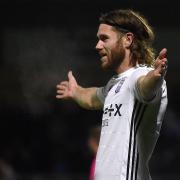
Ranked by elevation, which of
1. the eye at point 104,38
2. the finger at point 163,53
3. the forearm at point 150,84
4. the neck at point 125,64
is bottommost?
the forearm at point 150,84

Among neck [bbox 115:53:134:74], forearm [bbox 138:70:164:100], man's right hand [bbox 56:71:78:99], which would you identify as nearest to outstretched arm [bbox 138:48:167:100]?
forearm [bbox 138:70:164:100]

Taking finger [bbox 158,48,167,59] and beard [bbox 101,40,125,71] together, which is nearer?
finger [bbox 158,48,167,59]

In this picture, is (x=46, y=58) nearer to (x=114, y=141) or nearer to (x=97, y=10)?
(x=97, y=10)

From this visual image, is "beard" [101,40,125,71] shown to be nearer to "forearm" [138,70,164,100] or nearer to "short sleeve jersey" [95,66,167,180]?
"short sleeve jersey" [95,66,167,180]

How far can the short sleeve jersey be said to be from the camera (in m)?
4.77

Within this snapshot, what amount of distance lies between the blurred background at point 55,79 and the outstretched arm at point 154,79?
18.1ft

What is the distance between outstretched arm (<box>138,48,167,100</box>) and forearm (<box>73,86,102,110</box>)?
94 cm

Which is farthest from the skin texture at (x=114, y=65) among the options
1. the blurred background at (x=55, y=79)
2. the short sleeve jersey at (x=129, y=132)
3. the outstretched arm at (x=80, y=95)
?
the blurred background at (x=55, y=79)

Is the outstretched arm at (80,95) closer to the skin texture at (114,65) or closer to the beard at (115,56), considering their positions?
the skin texture at (114,65)

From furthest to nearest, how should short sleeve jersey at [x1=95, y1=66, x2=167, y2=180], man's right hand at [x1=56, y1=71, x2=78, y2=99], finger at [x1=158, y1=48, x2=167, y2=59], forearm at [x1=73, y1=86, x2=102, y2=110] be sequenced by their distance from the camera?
man's right hand at [x1=56, y1=71, x2=78, y2=99]
forearm at [x1=73, y1=86, x2=102, y2=110]
short sleeve jersey at [x1=95, y1=66, x2=167, y2=180]
finger at [x1=158, y1=48, x2=167, y2=59]

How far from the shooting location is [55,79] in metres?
10.7

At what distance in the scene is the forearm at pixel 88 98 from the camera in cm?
559

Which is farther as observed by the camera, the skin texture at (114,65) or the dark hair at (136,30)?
the dark hair at (136,30)

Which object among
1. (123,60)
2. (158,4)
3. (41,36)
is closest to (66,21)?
(41,36)
